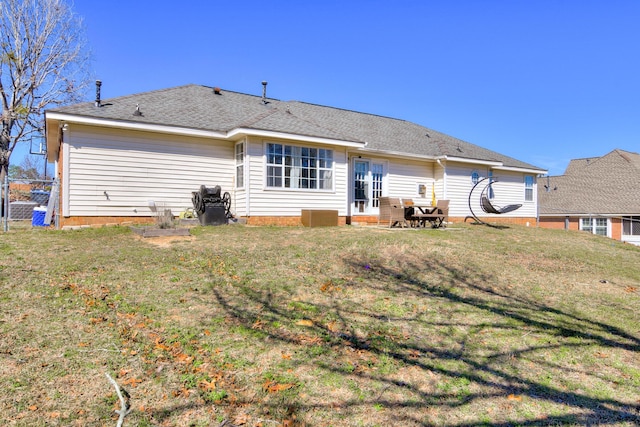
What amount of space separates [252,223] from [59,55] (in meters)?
18.7

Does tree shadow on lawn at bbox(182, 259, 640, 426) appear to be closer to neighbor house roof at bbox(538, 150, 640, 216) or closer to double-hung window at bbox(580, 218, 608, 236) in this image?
neighbor house roof at bbox(538, 150, 640, 216)

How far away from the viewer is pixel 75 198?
412 inches

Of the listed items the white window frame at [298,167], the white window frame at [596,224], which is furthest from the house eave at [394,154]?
the white window frame at [596,224]

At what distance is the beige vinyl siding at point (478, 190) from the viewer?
57.1ft

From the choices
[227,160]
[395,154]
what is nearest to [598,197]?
[395,154]

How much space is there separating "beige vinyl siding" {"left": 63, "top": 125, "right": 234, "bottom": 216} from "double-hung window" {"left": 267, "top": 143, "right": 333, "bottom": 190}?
5.07ft

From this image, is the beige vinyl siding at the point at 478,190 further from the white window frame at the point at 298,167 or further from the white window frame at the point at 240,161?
the white window frame at the point at 240,161

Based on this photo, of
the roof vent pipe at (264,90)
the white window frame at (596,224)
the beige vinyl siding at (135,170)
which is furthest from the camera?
the white window frame at (596,224)

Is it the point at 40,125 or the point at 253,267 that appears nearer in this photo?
the point at 253,267

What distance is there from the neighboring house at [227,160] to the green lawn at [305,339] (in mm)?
3411

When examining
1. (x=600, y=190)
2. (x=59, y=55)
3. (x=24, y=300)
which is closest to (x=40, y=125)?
(x=59, y=55)

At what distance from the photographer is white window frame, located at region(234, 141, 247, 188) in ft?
40.0

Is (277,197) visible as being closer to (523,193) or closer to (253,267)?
(253,267)

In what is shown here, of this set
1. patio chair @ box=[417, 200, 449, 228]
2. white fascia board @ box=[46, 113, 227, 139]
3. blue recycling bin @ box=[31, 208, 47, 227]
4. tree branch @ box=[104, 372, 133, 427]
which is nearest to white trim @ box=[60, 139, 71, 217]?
white fascia board @ box=[46, 113, 227, 139]
